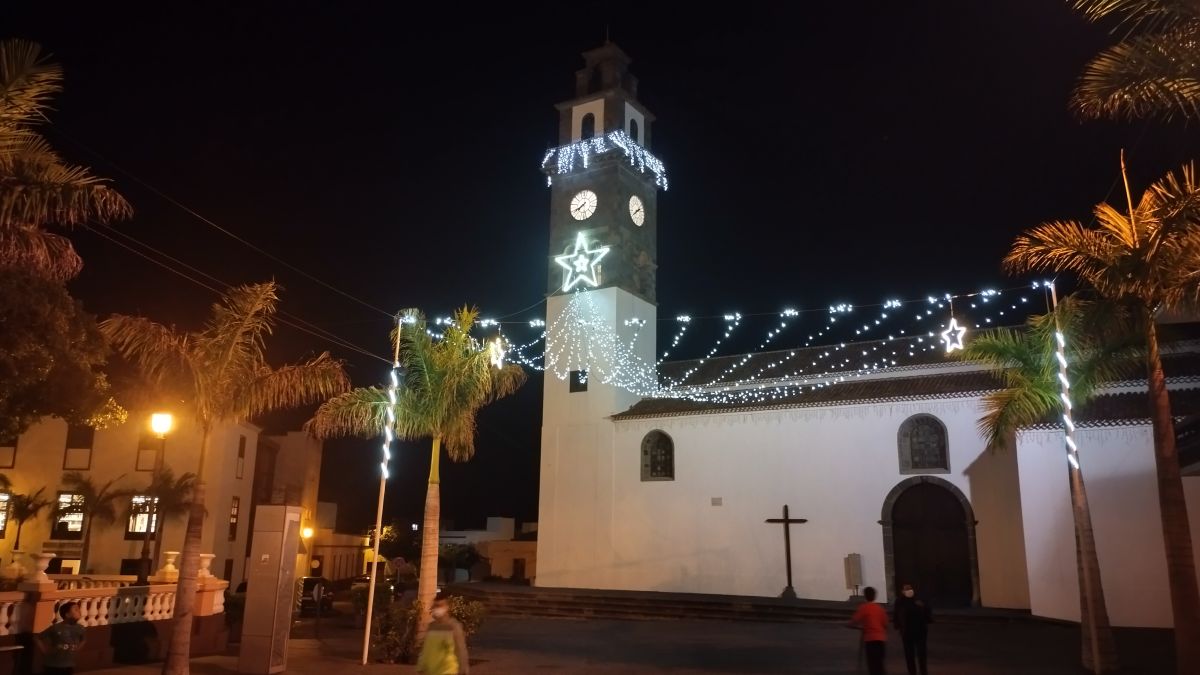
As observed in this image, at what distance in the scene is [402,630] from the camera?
14055 millimetres

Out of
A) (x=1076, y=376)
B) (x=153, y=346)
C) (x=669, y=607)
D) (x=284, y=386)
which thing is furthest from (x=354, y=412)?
(x=1076, y=376)

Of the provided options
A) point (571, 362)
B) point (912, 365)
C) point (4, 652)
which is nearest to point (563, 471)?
point (571, 362)

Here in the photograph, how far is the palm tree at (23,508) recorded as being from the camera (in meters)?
27.1

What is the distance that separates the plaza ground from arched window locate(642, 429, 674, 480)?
754 centimetres

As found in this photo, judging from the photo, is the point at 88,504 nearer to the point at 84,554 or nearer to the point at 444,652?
the point at 84,554

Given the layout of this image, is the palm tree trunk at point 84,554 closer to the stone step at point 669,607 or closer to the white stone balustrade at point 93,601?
→ the stone step at point 669,607

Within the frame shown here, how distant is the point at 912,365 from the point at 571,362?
11396 millimetres

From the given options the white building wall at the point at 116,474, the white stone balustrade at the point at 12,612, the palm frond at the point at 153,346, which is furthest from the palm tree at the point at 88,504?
the white stone balustrade at the point at 12,612

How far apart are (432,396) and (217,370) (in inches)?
141

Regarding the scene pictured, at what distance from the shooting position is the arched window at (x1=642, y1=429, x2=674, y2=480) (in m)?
28.2

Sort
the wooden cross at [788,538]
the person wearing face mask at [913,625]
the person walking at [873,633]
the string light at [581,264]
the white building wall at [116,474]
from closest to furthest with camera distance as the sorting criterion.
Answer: the person walking at [873,633], the person wearing face mask at [913,625], the wooden cross at [788,538], the white building wall at [116,474], the string light at [581,264]

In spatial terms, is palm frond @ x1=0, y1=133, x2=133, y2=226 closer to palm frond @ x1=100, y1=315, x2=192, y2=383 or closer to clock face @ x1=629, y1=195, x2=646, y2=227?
palm frond @ x1=100, y1=315, x2=192, y2=383

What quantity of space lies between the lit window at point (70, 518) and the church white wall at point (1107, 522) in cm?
2814

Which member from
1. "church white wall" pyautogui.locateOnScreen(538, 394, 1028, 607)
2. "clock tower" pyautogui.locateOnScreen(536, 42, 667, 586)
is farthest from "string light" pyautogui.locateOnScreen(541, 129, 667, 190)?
"church white wall" pyautogui.locateOnScreen(538, 394, 1028, 607)
